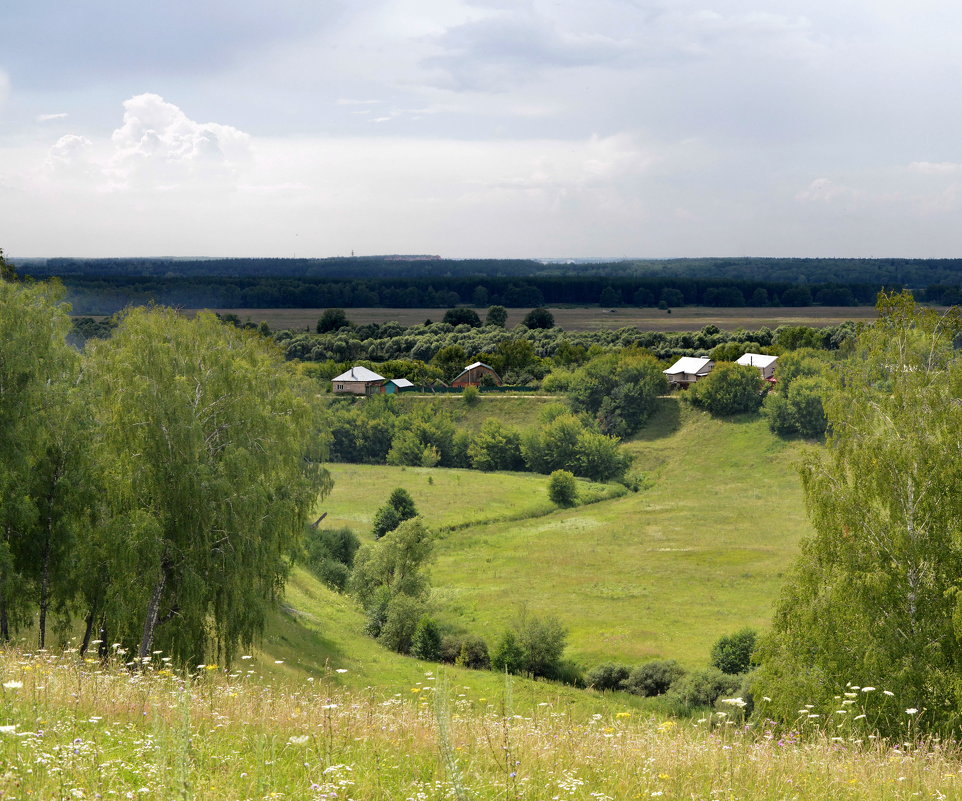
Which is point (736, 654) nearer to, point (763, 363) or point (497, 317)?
point (763, 363)

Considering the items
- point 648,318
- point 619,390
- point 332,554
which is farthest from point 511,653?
point 648,318

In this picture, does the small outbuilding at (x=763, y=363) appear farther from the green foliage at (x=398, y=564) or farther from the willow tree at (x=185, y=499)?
the willow tree at (x=185, y=499)

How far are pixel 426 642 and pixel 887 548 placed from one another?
24363 mm

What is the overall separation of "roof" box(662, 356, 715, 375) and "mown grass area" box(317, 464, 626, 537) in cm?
2643

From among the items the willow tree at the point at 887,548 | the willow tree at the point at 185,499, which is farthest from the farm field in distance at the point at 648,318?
the willow tree at the point at 887,548

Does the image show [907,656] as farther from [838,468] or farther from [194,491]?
[194,491]

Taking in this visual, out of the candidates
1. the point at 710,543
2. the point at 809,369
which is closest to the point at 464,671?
the point at 710,543

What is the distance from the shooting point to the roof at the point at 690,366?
104000 millimetres

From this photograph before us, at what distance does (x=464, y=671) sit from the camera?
36.4 meters

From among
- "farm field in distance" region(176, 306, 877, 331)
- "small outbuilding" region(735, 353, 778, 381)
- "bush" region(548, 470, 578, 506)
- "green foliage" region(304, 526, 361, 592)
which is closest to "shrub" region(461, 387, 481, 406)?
"bush" region(548, 470, 578, 506)

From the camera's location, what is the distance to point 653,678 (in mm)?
34719

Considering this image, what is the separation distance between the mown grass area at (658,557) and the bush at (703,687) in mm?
3225

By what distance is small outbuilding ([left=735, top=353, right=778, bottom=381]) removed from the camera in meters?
102

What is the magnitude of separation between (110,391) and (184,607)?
227 inches
